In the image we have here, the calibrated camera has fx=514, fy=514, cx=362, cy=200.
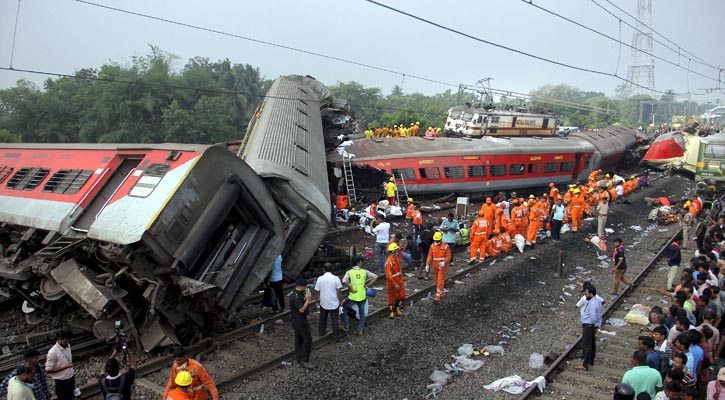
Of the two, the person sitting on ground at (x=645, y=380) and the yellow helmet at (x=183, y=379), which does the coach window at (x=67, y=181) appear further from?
the person sitting on ground at (x=645, y=380)

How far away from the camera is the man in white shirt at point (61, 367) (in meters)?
5.66

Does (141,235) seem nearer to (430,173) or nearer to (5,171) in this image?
(5,171)

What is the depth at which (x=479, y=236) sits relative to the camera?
12.6m

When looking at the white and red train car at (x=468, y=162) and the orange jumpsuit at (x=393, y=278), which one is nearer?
the orange jumpsuit at (x=393, y=278)

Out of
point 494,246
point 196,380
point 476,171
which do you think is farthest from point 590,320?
point 476,171

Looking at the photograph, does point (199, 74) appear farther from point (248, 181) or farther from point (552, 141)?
point (248, 181)

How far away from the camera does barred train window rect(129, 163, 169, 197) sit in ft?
23.6

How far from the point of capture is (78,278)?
6.71 m

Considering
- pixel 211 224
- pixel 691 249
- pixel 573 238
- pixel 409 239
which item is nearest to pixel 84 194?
pixel 211 224

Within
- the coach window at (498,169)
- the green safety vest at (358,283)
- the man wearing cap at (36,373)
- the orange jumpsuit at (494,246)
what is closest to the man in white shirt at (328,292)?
the green safety vest at (358,283)

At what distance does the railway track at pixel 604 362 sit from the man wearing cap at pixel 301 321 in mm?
2918

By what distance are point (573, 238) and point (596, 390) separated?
377 inches

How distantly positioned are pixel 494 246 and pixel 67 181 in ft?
32.1

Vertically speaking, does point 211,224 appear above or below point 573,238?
above
